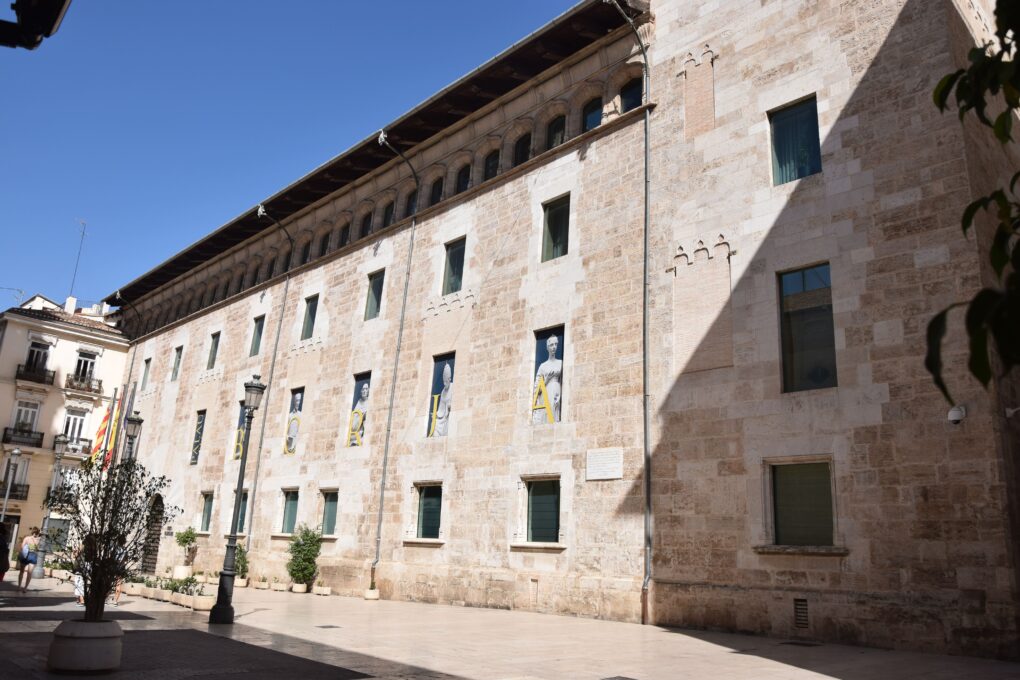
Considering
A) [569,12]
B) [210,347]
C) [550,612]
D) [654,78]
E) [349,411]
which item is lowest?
[550,612]

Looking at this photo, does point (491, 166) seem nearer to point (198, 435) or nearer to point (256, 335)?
point (256, 335)

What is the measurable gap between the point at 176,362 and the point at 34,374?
13508 mm

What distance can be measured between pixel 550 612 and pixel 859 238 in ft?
29.8

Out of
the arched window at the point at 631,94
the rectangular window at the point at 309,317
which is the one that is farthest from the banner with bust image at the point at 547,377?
the rectangular window at the point at 309,317

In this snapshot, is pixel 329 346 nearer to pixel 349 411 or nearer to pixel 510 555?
pixel 349 411

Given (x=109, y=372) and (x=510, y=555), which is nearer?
(x=510, y=555)

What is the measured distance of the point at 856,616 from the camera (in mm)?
11406

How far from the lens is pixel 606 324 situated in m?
16.5

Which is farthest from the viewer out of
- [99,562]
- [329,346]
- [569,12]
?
[329,346]

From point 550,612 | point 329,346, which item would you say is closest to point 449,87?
point 329,346

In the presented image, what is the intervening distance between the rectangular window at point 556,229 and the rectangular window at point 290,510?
38.5 ft

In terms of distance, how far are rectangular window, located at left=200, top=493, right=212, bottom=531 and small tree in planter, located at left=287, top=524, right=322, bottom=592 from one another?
7.82 m

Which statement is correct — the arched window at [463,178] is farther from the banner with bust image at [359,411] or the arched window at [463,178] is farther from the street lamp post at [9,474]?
the street lamp post at [9,474]

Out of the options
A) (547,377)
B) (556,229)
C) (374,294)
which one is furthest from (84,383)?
(547,377)
